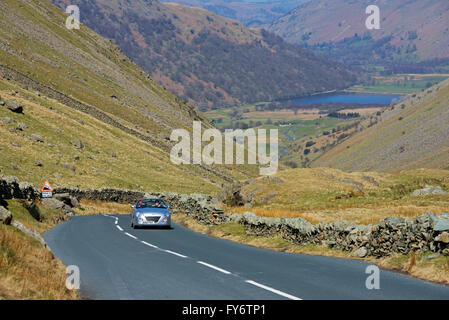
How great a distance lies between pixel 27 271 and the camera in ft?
37.0

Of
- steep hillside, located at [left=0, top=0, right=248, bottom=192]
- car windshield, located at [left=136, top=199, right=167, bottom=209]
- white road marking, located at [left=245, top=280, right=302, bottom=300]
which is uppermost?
steep hillside, located at [left=0, top=0, right=248, bottom=192]

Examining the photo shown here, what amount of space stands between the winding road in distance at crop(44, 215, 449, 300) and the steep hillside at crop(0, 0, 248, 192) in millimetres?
41670

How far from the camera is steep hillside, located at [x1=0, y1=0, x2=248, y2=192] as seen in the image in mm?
72875

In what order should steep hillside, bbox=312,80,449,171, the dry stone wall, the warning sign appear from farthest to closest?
1. steep hillside, bbox=312,80,449,171
2. the warning sign
3. the dry stone wall

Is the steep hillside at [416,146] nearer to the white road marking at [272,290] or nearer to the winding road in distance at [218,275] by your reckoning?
the winding road in distance at [218,275]

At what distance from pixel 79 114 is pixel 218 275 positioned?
91.9m

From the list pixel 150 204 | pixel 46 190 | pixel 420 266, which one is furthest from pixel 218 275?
pixel 46 190

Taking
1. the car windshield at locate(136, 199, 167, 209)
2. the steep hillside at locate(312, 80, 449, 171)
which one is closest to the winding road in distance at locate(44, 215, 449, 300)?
the car windshield at locate(136, 199, 167, 209)

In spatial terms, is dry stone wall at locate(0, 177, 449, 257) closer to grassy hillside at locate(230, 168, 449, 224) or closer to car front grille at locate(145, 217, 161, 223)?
car front grille at locate(145, 217, 161, 223)

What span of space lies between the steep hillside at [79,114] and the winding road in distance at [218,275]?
41.7m

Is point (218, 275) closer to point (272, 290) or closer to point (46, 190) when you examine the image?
point (272, 290)

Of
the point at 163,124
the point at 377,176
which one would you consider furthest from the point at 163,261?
the point at 163,124

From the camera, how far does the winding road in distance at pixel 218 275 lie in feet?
37.4

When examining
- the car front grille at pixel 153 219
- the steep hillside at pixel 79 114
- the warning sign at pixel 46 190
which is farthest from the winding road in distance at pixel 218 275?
the steep hillside at pixel 79 114
